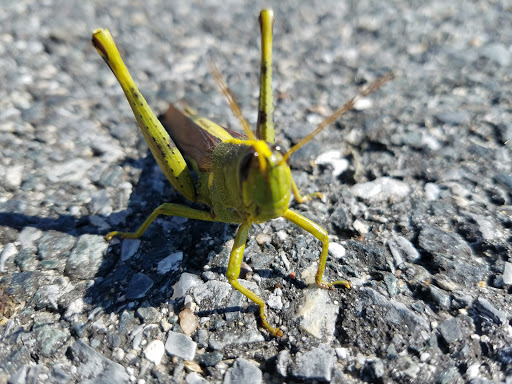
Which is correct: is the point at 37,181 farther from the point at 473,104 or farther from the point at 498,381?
the point at 473,104

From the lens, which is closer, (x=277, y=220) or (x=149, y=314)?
(x=149, y=314)

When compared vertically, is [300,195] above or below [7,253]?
above

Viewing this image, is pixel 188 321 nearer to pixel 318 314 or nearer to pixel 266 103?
pixel 318 314

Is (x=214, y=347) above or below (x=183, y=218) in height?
below

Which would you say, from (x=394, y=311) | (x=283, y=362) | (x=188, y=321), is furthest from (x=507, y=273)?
(x=188, y=321)

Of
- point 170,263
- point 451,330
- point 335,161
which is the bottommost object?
point 451,330

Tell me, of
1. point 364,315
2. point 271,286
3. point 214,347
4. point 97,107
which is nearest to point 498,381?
point 364,315

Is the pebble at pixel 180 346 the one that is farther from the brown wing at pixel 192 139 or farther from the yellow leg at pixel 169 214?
the brown wing at pixel 192 139

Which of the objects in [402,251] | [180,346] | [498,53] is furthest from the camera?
[498,53]
